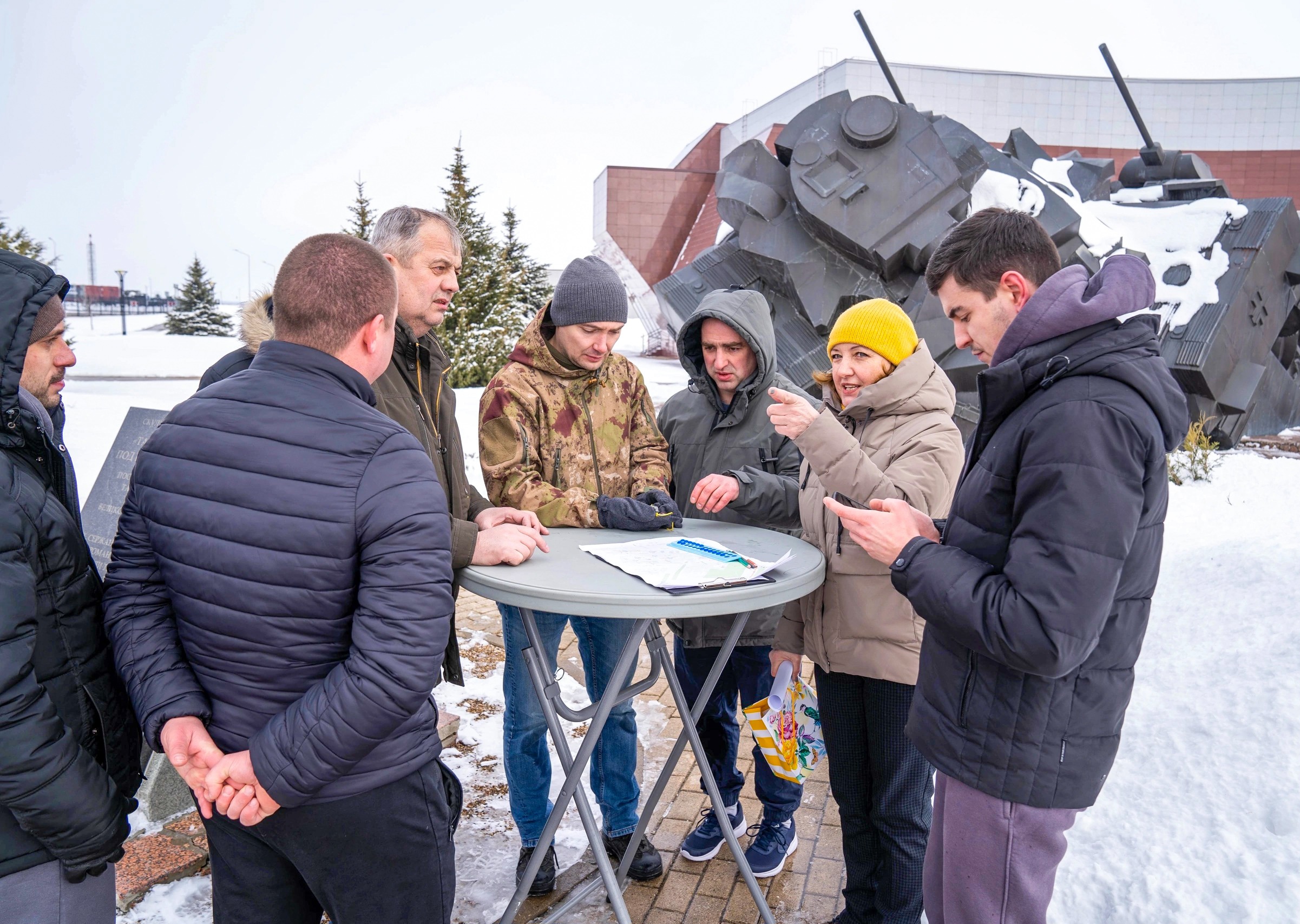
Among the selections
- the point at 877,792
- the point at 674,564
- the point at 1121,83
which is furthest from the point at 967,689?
the point at 1121,83

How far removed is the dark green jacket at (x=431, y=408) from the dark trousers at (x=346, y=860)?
68 centimetres

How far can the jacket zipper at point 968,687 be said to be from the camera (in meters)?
1.57

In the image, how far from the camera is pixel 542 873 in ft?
8.45

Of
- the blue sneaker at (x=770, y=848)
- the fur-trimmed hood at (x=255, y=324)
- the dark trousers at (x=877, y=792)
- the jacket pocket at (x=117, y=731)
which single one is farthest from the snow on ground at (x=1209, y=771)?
the fur-trimmed hood at (x=255, y=324)

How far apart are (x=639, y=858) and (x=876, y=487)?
149 centimetres

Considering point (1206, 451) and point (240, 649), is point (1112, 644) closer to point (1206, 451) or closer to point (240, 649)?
point (240, 649)

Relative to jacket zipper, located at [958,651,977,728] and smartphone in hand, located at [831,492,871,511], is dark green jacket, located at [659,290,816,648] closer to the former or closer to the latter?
smartphone in hand, located at [831,492,871,511]

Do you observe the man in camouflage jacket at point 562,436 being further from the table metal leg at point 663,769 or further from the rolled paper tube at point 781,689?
the rolled paper tube at point 781,689

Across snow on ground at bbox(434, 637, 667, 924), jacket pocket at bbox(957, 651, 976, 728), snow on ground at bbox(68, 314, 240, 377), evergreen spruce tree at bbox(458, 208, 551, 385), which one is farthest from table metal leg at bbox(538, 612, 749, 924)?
snow on ground at bbox(68, 314, 240, 377)

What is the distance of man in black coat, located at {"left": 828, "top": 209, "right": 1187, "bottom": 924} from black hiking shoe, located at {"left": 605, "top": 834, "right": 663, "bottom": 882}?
1184 millimetres

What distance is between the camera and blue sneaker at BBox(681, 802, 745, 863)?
2.77 metres

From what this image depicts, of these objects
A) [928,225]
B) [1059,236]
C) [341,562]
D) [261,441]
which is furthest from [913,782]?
[1059,236]

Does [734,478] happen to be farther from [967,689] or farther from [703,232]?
[703,232]

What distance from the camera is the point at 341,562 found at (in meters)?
1.35
